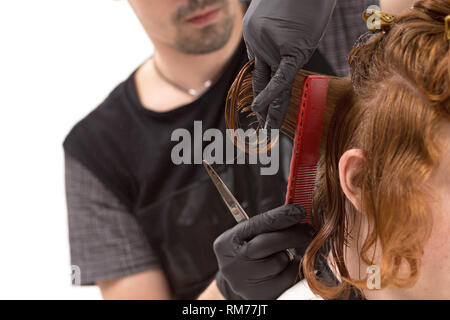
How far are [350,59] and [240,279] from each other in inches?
19.2

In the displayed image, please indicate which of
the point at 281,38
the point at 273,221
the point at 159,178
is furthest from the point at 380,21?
the point at 159,178

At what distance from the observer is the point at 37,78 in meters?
1.23

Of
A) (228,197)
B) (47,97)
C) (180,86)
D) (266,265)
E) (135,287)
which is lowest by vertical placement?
(135,287)

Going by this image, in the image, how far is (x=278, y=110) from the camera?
83 cm

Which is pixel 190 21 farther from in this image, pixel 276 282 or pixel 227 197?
pixel 276 282

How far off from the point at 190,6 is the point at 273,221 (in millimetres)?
548

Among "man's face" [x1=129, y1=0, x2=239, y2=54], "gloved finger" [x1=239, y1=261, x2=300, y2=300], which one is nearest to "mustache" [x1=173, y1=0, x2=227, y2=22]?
"man's face" [x1=129, y1=0, x2=239, y2=54]

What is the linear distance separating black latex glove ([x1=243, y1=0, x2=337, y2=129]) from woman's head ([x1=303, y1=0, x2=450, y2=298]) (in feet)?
0.29

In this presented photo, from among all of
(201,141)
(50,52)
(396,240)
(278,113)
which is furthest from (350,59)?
(50,52)

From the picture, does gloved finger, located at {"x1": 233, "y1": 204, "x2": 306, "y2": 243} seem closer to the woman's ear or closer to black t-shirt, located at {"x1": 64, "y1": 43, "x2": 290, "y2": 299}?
the woman's ear

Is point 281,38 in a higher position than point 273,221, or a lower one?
higher

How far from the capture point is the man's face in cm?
111

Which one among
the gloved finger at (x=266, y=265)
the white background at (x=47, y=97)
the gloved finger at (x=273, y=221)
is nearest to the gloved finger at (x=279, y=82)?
the gloved finger at (x=273, y=221)

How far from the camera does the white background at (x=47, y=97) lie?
1.22m
